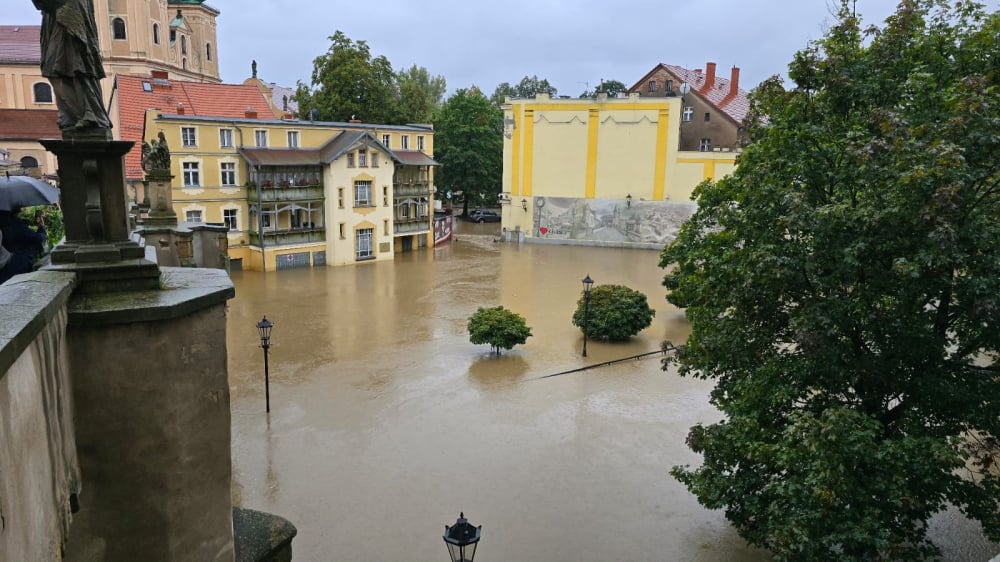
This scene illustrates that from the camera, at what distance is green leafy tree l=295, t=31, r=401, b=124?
46312 millimetres

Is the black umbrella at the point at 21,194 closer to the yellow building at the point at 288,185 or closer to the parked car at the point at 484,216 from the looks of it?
the yellow building at the point at 288,185

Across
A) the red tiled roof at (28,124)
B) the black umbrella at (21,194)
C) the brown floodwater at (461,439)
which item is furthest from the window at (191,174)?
the black umbrella at (21,194)

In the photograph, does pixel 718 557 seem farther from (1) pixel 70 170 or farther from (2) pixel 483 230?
(2) pixel 483 230

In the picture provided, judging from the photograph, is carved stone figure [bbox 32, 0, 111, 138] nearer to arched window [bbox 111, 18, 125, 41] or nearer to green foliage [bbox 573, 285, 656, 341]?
green foliage [bbox 573, 285, 656, 341]

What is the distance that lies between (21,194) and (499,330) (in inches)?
552

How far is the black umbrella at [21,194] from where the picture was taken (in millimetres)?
7816

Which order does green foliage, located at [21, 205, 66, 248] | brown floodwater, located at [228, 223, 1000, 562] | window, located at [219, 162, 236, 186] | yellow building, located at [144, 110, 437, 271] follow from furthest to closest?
window, located at [219, 162, 236, 186] < yellow building, located at [144, 110, 437, 271] < green foliage, located at [21, 205, 66, 248] < brown floodwater, located at [228, 223, 1000, 562]

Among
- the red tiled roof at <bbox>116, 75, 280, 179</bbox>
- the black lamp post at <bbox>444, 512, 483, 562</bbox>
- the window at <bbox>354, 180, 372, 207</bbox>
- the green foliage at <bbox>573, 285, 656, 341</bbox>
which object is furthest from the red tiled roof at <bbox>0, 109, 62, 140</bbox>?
the black lamp post at <bbox>444, 512, 483, 562</bbox>

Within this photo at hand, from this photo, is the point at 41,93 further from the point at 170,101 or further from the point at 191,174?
the point at 191,174

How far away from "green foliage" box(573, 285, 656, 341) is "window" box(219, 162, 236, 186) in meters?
20.7

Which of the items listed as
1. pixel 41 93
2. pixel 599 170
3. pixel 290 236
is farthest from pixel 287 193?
pixel 41 93

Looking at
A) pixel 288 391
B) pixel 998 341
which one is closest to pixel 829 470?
pixel 998 341

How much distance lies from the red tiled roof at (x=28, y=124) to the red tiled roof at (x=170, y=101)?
1678cm

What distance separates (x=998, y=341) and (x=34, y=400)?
362 inches
